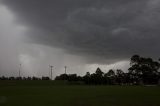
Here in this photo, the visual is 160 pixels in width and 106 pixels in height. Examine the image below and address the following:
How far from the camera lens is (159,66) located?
595 feet

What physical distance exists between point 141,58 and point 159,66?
1242 centimetres

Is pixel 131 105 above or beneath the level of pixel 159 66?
beneath

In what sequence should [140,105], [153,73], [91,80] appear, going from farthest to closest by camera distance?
[153,73] < [91,80] < [140,105]

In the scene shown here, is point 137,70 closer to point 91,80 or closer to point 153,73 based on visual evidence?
point 153,73

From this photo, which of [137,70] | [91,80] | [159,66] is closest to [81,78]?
[91,80]

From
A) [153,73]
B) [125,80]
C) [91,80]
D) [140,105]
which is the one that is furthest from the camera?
[125,80]

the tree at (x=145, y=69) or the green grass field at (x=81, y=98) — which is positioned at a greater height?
the tree at (x=145, y=69)

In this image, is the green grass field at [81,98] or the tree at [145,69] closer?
the green grass field at [81,98]

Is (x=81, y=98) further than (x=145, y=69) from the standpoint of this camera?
No

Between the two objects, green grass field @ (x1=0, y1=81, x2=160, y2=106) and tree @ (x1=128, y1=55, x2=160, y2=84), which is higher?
tree @ (x1=128, y1=55, x2=160, y2=84)

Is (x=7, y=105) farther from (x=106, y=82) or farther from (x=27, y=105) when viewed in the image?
(x=106, y=82)

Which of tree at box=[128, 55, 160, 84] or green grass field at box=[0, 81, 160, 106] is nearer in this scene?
green grass field at box=[0, 81, 160, 106]

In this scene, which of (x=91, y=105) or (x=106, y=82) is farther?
(x=106, y=82)

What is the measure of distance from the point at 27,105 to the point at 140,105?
10.9 meters
